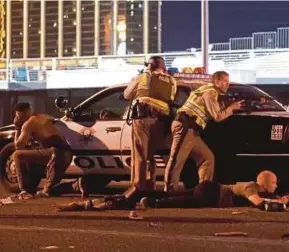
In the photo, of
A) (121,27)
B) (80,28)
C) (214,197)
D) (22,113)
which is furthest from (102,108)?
(80,28)

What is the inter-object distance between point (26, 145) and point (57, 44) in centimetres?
2668

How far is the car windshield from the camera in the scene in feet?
29.4

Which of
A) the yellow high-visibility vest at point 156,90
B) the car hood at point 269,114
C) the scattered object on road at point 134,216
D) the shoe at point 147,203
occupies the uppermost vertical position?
the yellow high-visibility vest at point 156,90

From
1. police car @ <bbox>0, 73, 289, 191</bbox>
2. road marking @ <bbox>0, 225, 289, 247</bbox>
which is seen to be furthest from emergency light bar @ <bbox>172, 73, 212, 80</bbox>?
road marking @ <bbox>0, 225, 289, 247</bbox>

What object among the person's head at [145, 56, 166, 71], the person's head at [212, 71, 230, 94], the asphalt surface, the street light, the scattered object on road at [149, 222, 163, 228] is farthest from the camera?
the street light

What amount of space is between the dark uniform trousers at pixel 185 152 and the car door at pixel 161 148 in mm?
443

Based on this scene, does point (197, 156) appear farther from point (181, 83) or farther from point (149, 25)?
point (149, 25)

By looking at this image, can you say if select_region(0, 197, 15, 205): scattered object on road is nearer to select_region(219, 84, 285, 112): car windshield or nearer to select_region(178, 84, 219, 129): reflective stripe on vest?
select_region(178, 84, 219, 129): reflective stripe on vest

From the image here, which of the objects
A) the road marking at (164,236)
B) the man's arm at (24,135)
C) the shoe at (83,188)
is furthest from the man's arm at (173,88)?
the road marking at (164,236)

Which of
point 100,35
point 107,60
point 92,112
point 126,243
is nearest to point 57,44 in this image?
point 100,35

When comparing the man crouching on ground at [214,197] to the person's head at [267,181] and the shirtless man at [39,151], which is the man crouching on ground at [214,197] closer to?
the person's head at [267,181]

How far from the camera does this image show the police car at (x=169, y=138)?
855 centimetres

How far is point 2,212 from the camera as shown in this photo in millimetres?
8117

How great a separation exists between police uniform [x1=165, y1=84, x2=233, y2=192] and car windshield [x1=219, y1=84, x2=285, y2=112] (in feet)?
1.73
